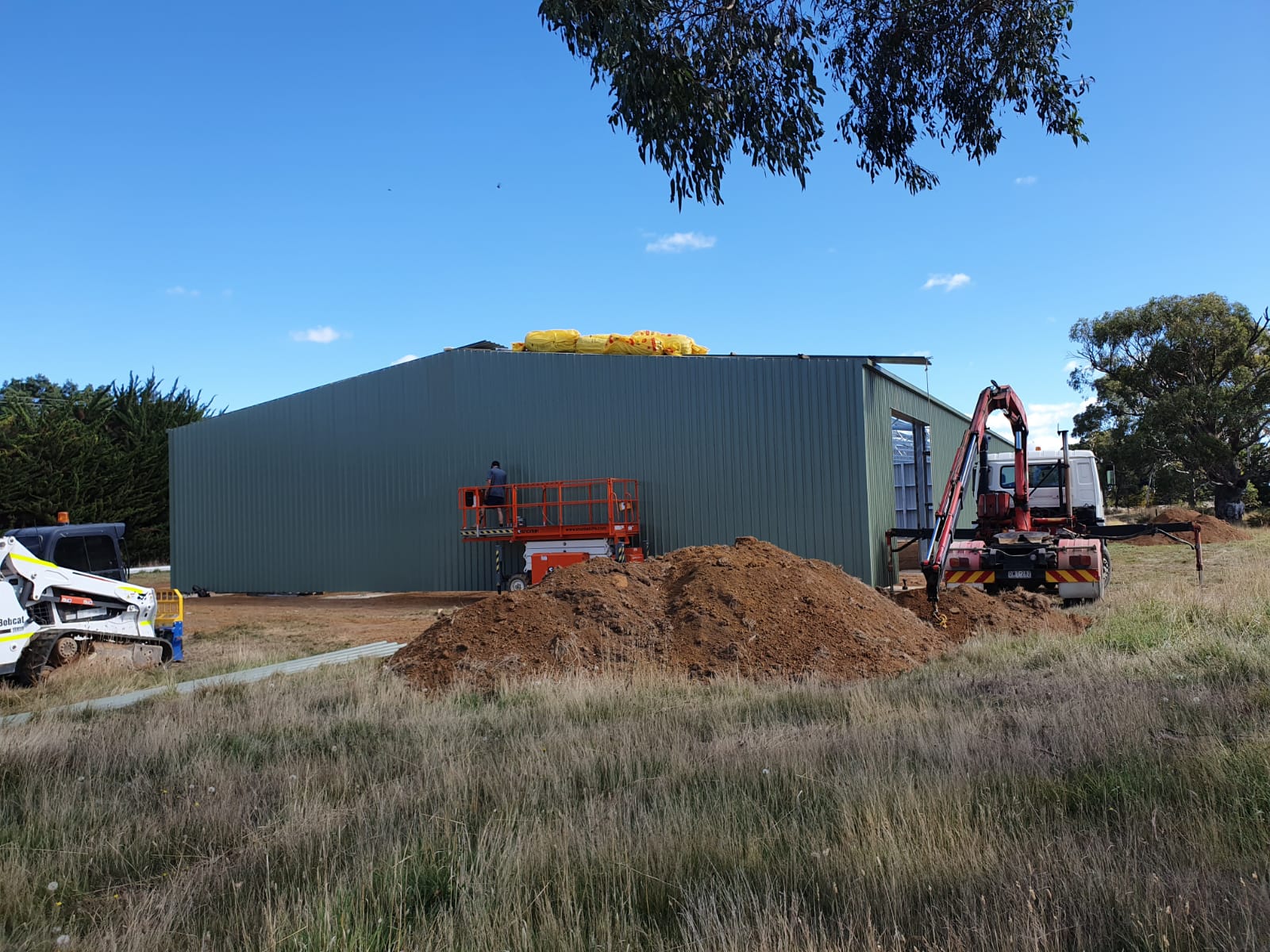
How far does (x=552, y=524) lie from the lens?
21.6 metres

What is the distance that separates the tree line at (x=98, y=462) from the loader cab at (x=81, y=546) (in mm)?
22774

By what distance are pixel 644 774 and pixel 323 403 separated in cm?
2319

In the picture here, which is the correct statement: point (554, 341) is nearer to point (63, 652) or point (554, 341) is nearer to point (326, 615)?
point (326, 615)

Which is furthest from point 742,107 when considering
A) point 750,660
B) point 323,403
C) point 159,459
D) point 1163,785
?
point 159,459

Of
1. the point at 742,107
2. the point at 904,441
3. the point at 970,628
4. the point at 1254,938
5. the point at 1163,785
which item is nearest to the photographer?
the point at 1254,938

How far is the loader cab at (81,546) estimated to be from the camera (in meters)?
12.1

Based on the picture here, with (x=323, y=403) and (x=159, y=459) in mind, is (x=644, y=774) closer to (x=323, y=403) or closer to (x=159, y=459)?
(x=323, y=403)

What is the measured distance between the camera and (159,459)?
126 ft

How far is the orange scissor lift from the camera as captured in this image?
798 inches

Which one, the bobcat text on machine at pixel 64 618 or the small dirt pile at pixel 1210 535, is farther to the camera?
the small dirt pile at pixel 1210 535

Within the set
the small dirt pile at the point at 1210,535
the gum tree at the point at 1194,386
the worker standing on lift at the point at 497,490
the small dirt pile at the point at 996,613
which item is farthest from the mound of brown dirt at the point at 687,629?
the gum tree at the point at 1194,386

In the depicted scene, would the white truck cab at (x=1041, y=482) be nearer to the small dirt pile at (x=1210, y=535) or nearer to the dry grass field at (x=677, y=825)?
the dry grass field at (x=677, y=825)

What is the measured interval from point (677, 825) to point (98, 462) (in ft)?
126

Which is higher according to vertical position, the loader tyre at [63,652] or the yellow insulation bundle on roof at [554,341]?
the yellow insulation bundle on roof at [554,341]
